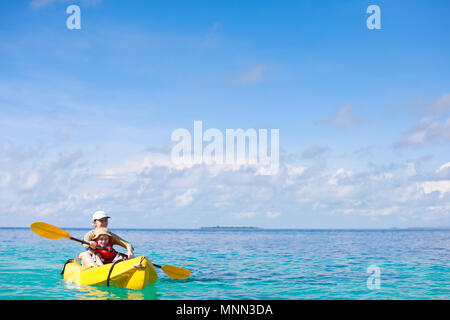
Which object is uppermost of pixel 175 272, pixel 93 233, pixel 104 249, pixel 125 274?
pixel 93 233

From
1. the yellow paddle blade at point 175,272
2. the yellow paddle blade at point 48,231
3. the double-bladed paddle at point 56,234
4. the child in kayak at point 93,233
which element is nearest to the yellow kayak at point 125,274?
the child in kayak at point 93,233

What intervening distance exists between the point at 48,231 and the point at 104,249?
2.25 metres

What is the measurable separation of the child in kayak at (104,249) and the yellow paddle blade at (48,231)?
120cm

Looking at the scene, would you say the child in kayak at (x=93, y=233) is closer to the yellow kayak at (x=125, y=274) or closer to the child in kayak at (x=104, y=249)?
the child in kayak at (x=104, y=249)

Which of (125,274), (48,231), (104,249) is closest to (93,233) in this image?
(104,249)

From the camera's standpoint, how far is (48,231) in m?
11.7

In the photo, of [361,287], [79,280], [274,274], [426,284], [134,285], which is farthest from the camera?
[274,274]

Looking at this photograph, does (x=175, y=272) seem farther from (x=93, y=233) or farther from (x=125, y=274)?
(x=93, y=233)

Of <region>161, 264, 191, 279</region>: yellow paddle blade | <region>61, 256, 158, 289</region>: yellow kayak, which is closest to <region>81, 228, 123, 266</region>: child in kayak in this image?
<region>61, 256, 158, 289</region>: yellow kayak

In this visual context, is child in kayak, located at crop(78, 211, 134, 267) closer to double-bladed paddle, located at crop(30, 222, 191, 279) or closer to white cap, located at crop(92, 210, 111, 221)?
white cap, located at crop(92, 210, 111, 221)

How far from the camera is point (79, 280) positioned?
10.8m
